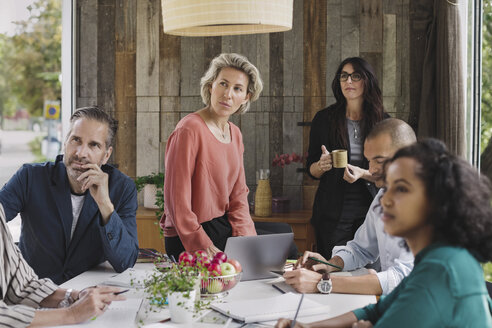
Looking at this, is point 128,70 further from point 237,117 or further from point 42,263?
point 42,263

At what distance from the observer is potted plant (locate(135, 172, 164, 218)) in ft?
14.8

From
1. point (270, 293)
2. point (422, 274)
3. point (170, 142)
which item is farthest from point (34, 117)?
point (422, 274)

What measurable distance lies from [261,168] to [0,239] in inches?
121

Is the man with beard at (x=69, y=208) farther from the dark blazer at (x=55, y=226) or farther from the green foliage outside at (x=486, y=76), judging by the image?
the green foliage outside at (x=486, y=76)

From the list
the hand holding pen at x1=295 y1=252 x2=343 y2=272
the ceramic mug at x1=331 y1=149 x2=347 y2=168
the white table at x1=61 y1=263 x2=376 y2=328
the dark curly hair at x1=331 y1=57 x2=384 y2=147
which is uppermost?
the dark curly hair at x1=331 y1=57 x2=384 y2=147

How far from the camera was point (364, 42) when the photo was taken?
463 centimetres

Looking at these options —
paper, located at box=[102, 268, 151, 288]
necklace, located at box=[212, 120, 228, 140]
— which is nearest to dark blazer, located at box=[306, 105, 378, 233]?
necklace, located at box=[212, 120, 228, 140]

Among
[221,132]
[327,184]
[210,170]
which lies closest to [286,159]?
[327,184]

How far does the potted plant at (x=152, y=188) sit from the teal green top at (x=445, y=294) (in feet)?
11.0

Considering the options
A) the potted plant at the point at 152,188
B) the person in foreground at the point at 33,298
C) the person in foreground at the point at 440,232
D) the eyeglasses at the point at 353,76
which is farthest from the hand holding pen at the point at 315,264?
the potted plant at the point at 152,188

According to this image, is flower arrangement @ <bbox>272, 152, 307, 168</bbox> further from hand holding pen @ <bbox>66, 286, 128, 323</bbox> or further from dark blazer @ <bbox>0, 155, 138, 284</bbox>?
hand holding pen @ <bbox>66, 286, 128, 323</bbox>

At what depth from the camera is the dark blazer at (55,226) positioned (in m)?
2.41

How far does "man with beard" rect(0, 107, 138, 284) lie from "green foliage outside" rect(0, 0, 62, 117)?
2013 mm

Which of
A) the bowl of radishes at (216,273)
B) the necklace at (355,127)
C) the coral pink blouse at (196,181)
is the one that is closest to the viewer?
the bowl of radishes at (216,273)
